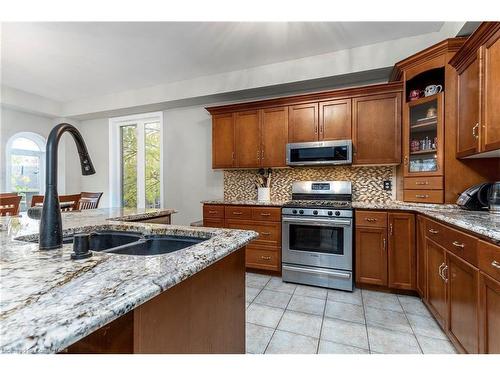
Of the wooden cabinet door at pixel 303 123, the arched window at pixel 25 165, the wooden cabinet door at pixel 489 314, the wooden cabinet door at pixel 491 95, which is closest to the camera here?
the wooden cabinet door at pixel 489 314

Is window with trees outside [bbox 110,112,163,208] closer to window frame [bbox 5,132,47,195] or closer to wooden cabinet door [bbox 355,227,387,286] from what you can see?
window frame [bbox 5,132,47,195]

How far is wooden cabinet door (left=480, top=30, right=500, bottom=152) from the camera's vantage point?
5.54 ft

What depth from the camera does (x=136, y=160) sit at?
481cm

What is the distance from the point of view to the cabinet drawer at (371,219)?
2564mm

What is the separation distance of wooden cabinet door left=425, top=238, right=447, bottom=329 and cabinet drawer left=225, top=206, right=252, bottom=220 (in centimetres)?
184

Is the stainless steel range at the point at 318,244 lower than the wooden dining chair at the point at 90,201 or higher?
lower

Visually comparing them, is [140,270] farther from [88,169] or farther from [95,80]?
[95,80]

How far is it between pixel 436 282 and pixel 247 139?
2523mm

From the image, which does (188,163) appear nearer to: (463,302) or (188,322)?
(188,322)

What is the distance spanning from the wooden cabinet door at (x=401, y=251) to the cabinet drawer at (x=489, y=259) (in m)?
1.16

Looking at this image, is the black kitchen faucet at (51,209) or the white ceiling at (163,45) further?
the white ceiling at (163,45)

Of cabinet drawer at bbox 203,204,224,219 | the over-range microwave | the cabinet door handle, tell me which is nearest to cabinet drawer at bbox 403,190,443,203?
the cabinet door handle

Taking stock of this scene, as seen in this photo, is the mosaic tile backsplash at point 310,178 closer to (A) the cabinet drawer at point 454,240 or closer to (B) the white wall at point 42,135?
(A) the cabinet drawer at point 454,240

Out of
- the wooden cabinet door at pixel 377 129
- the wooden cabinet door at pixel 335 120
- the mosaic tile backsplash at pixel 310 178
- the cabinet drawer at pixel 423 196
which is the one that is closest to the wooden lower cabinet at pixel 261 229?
the mosaic tile backsplash at pixel 310 178
